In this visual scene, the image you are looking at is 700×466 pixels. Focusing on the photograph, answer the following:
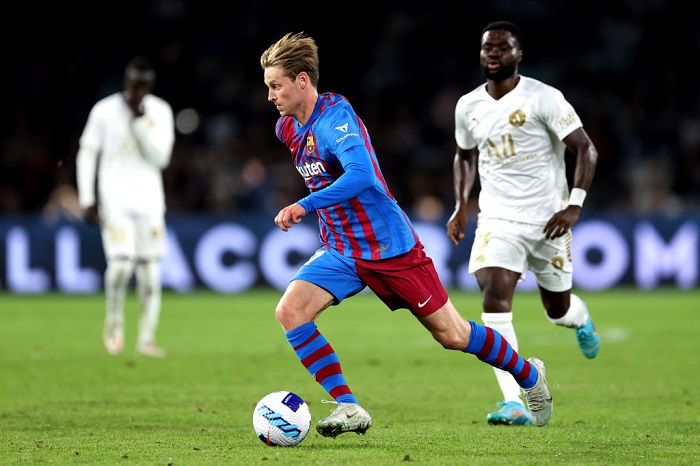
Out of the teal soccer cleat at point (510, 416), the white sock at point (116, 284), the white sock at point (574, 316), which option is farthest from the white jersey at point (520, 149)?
the white sock at point (116, 284)

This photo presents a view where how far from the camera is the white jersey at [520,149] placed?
22.9 ft

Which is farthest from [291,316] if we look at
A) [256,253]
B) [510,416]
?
[256,253]

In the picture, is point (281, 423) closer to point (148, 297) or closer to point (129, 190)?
point (148, 297)

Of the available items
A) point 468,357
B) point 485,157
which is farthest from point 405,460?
A: point 468,357

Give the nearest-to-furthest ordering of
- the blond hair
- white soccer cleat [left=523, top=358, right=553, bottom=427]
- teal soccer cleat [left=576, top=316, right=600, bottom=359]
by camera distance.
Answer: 1. the blond hair
2. white soccer cleat [left=523, top=358, right=553, bottom=427]
3. teal soccer cleat [left=576, top=316, right=600, bottom=359]

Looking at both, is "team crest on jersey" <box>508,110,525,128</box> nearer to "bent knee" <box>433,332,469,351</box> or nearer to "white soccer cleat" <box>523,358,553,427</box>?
"white soccer cleat" <box>523,358,553,427</box>

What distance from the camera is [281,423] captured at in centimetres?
558

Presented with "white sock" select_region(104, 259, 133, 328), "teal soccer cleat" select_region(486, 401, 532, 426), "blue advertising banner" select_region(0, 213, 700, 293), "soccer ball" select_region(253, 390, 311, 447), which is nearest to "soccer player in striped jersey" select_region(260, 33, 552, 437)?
"soccer ball" select_region(253, 390, 311, 447)

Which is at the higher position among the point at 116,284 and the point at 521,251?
the point at 521,251

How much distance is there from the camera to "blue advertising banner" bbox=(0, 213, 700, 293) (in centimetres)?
1675

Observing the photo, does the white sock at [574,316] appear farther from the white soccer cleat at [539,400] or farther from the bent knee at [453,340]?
the bent knee at [453,340]

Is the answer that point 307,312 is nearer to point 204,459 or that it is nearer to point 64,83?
point 204,459

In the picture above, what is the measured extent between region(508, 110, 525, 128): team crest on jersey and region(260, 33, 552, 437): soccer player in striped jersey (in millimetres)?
1391

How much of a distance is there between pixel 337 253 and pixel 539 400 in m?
1.31
